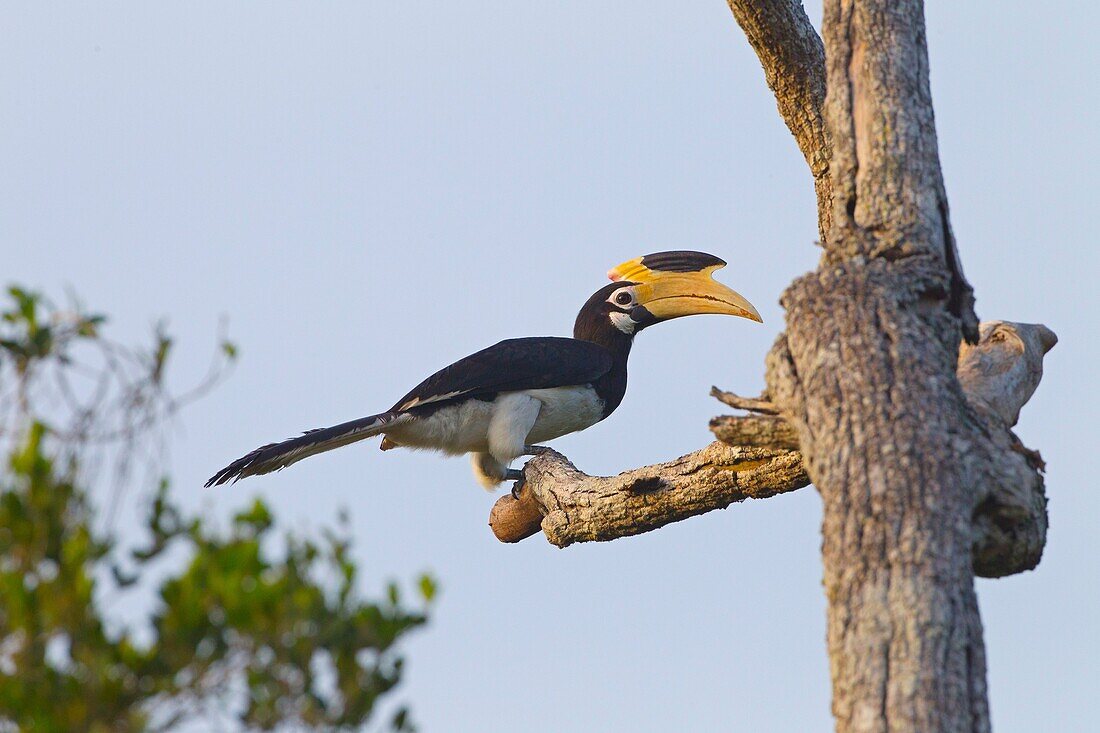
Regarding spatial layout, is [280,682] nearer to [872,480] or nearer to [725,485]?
[872,480]

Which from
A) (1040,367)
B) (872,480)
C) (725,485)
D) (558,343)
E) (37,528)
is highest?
(558,343)

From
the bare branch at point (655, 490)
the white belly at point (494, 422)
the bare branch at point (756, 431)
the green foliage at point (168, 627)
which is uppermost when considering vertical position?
the white belly at point (494, 422)

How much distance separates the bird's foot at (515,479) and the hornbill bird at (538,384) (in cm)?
1

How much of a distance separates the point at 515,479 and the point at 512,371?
23.3 inches

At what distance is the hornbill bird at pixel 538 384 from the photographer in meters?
7.80

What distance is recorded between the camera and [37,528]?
266 centimetres

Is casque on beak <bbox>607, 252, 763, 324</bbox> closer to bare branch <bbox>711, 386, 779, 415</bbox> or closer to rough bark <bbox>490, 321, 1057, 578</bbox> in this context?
rough bark <bbox>490, 321, 1057, 578</bbox>

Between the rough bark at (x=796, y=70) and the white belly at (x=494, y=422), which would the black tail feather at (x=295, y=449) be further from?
the rough bark at (x=796, y=70)

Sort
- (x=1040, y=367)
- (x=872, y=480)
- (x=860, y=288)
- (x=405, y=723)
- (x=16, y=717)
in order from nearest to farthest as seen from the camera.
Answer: (x=16, y=717), (x=405, y=723), (x=872, y=480), (x=860, y=288), (x=1040, y=367)

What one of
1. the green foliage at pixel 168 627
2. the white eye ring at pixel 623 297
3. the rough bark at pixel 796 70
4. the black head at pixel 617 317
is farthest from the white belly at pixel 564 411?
the green foliage at pixel 168 627

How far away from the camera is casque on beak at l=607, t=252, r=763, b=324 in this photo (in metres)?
8.34

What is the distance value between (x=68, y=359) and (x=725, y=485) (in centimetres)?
339

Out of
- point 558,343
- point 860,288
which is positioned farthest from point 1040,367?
point 558,343

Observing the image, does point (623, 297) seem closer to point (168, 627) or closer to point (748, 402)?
point (748, 402)
